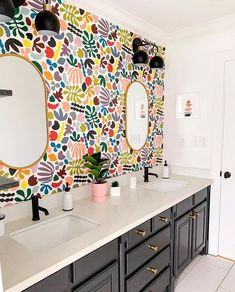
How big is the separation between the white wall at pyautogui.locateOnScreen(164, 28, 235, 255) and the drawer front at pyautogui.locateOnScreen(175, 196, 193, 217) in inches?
20.3

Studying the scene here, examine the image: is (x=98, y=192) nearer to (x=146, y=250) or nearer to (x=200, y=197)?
(x=146, y=250)

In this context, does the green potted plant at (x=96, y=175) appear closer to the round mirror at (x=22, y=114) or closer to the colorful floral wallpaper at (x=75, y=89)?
the colorful floral wallpaper at (x=75, y=89)

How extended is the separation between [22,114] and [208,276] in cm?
222

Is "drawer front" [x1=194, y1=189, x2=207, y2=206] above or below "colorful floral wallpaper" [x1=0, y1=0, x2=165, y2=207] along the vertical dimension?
below

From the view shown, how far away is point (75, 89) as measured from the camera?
190cm

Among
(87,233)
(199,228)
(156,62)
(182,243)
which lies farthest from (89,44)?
(199,228)

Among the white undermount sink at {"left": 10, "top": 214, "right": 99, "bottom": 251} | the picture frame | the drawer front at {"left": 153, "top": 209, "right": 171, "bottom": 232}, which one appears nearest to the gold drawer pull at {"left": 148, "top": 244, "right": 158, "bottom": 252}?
the drawer front at {"left": 153, "top": 209, "right": 171, "bottom": 232}

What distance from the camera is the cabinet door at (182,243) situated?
209 cm

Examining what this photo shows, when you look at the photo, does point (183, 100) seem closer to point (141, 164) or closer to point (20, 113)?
point (141, 164)

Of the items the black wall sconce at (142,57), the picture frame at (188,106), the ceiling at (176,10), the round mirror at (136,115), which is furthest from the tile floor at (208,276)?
the ceiling at (176,10)

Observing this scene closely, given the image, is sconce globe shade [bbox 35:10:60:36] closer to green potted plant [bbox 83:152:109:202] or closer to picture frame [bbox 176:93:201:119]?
green potted plant [bbox 83:152:109:202]

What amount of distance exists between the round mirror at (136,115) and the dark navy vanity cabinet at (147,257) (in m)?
0.81

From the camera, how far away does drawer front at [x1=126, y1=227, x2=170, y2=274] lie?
5.15ft

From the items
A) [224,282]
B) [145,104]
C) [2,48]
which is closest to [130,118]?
[145,104]
